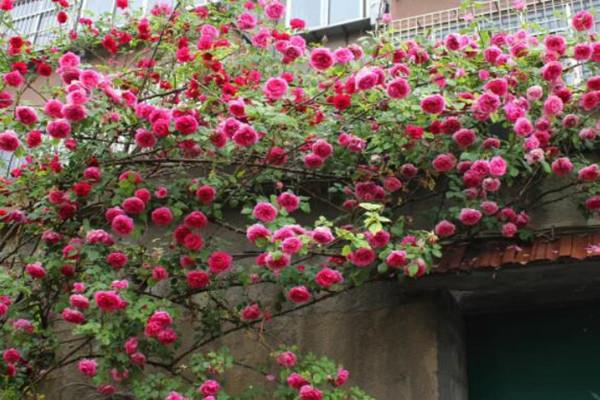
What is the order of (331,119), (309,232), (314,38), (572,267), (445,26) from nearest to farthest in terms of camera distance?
(309,232)
(572,267)
(331,119)
(445,26)
(314,38)

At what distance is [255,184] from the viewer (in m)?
6.05

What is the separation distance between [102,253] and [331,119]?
206cm

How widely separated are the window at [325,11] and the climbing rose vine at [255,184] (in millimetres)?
3095

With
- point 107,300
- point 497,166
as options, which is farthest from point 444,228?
point 107,300

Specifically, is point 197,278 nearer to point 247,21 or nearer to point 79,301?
point 79,301

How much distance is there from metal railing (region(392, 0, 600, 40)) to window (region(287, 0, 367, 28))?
1.22 metres

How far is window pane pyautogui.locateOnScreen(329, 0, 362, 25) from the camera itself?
938 cm

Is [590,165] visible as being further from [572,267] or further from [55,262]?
[55,262]

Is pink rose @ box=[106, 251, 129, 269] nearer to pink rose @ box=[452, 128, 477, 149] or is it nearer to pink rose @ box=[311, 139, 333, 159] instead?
pink rose @ box=[311, 139, 333, 159]

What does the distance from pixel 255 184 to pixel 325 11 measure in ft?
13.9

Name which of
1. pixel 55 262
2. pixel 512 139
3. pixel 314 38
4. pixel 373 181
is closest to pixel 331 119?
pixel 373 181

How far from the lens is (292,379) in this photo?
489cm

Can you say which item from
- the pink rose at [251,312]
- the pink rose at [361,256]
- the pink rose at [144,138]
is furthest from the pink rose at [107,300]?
the pink rose at [361,256]

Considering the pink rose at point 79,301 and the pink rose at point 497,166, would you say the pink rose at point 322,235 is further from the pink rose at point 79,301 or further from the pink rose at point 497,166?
the pink rose at point 79,301
